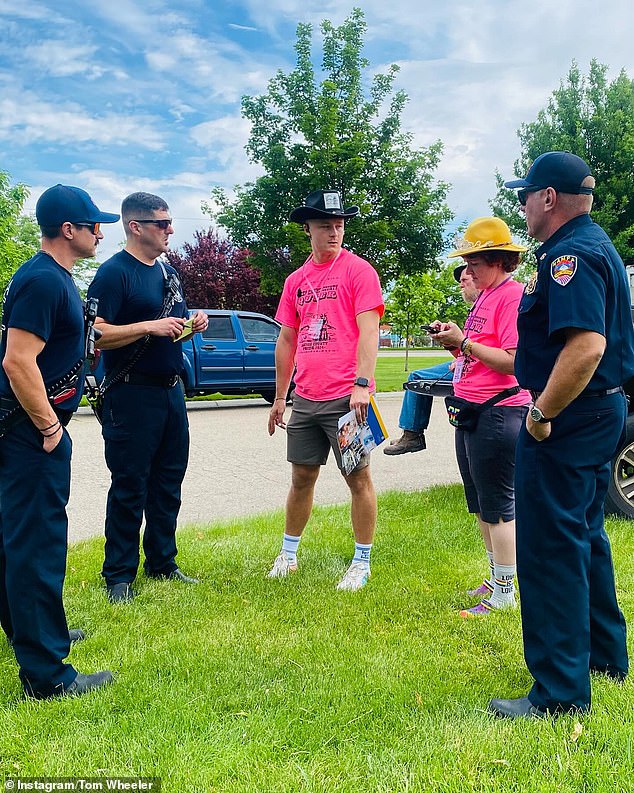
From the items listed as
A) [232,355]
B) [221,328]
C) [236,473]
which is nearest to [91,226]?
[236,473]

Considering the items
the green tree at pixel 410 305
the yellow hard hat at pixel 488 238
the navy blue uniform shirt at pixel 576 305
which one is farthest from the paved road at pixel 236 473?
the green tree at pixel 410 305

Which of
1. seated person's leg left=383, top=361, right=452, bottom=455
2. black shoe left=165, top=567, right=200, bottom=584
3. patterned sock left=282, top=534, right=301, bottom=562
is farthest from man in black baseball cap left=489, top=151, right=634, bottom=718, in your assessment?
seated person's leg left=383, top=361, right=452, bottom=455

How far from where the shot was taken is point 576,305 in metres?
2.32

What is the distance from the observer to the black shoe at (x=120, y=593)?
12.6 feet

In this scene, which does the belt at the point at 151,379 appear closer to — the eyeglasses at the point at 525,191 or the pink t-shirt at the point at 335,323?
the pink t-shirt at the point at 335,323

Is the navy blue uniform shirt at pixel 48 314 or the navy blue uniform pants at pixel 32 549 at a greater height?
the navy blue uniform shirt at pixel 48 314

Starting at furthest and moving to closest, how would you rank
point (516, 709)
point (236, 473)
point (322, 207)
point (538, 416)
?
point (236, 473) < point (322, 207) < point (516, 709) < point (538, 416)

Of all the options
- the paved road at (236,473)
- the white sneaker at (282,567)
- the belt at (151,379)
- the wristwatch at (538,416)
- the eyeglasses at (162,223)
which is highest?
the eyeglasses at (162,223)

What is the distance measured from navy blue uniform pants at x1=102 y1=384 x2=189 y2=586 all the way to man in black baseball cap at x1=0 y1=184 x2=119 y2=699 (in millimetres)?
1086

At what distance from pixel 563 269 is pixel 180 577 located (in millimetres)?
2951

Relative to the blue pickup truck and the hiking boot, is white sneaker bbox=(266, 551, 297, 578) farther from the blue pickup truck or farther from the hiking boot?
the blue pickup truck

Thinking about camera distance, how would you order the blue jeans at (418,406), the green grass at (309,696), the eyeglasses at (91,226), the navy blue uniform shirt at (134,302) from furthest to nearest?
the blue jeans at (418,406)
the navy blue uniform shirt at (134,302)
the eyeglasses at (91,226)
the green grass at (309,696)

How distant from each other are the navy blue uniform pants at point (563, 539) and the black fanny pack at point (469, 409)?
0.99 meters

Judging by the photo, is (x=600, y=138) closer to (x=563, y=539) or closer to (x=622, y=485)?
(x=622, y=485)
